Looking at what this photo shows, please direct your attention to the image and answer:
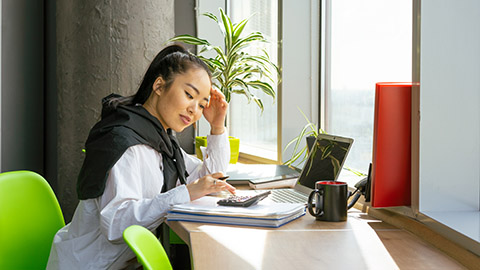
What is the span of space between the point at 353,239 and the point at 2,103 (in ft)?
8.12

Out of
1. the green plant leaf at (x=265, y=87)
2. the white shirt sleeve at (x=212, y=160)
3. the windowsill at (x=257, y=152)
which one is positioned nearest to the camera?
the white shirt sleeve at (x=212, y=160)

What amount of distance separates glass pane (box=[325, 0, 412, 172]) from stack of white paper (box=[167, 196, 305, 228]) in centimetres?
80

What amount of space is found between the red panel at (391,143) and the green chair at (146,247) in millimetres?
735

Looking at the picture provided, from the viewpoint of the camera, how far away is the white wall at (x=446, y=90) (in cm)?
150

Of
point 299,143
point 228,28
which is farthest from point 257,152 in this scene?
point 228,28

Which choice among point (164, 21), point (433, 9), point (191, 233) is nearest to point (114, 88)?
point (164, 21)

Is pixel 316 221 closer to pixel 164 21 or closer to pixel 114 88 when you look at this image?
pixel 114 88

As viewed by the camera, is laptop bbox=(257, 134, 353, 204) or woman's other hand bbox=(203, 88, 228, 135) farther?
woman's other hand bbox=(203, 88, 228, 135)

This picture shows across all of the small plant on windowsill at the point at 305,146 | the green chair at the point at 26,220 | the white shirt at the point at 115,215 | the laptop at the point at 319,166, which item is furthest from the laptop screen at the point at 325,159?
the green chair at the point at 26,220

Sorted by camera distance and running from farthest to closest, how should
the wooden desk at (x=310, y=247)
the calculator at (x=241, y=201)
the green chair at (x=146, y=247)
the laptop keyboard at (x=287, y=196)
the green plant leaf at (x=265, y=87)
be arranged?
the green plant leaf at (x=265, y=87)
the laptop keyboard at (x=287, y=196)
the calculator at (x=241, y=201)
the wooden desk at (x=310, y=247)
the green chair at (x=146, y=247)

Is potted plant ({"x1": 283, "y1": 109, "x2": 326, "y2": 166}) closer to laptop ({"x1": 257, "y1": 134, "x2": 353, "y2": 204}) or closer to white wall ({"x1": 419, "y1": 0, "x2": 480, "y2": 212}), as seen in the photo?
laptop ({"x1": 257, "y1": 134, "x2": 353, "y2": 204})

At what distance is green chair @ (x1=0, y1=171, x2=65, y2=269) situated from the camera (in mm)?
1671

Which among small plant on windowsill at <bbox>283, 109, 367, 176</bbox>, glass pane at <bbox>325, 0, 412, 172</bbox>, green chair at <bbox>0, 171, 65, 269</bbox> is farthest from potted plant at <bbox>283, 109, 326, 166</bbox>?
green chair at <bbox>0, 171, 65, 269</bbox>

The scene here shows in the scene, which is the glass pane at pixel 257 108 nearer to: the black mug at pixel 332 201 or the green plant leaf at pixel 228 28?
the green plant leaf at pixel 228 28
